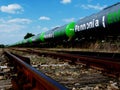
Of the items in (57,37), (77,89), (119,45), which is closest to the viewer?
(77,89)

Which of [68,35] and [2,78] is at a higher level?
[68,35]

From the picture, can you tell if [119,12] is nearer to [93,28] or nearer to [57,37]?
[93,28]

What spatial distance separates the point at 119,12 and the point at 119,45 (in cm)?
455

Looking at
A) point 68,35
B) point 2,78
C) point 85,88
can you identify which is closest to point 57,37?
point 68,35

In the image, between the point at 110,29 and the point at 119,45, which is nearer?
the point at 110,29

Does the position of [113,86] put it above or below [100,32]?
below

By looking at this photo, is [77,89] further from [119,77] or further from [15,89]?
[119,77]

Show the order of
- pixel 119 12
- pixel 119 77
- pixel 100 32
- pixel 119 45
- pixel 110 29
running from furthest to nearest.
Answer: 1. pixel 119 45
2. pixel 100 32
3. pixel 110 29
4. pixel 119 12
5. pixel 119 77

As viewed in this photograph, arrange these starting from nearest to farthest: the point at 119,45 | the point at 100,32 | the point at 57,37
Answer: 1. the point at 100,32
2. the point at 119,45
3. the point at 57,37

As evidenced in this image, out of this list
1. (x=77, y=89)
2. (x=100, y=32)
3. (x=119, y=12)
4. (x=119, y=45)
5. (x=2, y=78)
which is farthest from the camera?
(x=119, y=45)

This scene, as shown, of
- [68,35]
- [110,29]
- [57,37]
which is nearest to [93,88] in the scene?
[110,29]

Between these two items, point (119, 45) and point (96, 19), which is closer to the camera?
point (96, 19)

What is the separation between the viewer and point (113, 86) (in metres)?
4.55

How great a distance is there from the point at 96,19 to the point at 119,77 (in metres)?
9.90
